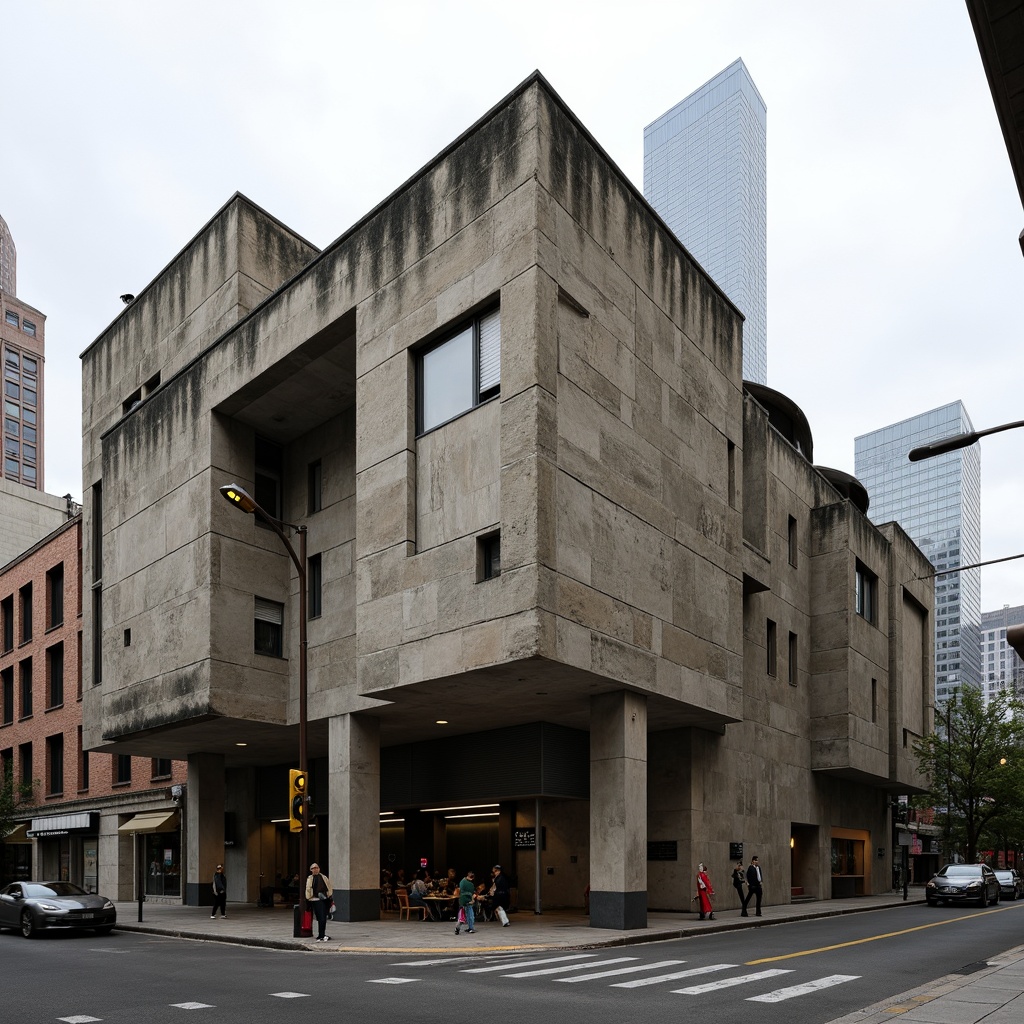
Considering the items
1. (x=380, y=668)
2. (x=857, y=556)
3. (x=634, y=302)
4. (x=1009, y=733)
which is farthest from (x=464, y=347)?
(x=1009, y=733)

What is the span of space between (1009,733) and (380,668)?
42217 millimetres

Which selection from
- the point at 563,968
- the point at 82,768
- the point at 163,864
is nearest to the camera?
the point at 563,968

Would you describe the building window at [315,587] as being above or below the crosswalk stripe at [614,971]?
above

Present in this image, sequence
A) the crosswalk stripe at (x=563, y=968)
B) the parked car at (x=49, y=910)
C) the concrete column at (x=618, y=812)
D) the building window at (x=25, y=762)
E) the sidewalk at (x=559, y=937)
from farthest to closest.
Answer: the building window at (x=25, y=762), the parked car at (x=49, y=910), the concrete column at (x=618, y=812), the crosswalk stripe at (x=563, y=968), the sidewalk at (x=559, y=937)

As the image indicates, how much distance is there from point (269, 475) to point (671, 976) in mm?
21316

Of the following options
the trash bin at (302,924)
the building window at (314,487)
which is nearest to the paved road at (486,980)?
the trash bin at (302,924)

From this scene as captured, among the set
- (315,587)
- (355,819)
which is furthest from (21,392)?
(355,819)

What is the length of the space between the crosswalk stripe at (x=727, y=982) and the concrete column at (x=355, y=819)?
41.4ft

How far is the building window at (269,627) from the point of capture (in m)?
30.9

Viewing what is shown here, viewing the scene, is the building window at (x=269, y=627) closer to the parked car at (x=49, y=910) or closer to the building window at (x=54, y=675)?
the parked car at (x=49, y=910)

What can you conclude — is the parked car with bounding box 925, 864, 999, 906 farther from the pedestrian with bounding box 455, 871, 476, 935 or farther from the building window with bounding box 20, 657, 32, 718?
the building window with bounding box 20, 657, 32, 718

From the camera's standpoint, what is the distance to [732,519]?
3061cm

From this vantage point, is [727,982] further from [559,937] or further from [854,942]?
[854,942]

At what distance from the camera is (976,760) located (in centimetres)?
5375
